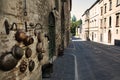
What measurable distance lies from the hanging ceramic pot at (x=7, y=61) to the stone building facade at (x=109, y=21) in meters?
27.3

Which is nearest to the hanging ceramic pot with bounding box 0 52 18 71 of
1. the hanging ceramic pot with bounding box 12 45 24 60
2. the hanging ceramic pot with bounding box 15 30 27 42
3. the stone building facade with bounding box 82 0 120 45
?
the hanging ceramic pot with bounding box 12 45 24 60

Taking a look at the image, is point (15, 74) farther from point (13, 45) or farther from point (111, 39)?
point (111, 39)

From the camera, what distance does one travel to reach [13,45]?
4.77 metres

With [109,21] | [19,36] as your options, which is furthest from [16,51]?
[109,21]

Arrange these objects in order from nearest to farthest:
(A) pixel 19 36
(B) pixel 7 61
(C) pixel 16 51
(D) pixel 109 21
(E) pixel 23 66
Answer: (B) pixel 7 61, (C) pixel 16 51, (A) pixel 19 36, (E) pixel 23 66, (D) pixel 109 21

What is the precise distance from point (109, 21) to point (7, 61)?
32.6m

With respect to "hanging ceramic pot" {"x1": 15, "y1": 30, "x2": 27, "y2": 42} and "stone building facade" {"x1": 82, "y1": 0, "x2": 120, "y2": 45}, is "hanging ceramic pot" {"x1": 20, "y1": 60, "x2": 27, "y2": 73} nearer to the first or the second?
"hanging ceramic pot" {"x1": 15, "y1": 30, "x2": 27, "y2": 42}

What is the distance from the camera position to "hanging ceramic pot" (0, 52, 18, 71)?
416 centimetres

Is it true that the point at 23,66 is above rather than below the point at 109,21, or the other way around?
below

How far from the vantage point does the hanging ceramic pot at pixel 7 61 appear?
13.7ft

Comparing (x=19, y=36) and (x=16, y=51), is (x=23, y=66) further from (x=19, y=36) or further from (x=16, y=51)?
(x=19, y=36)

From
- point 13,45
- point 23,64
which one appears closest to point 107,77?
point 23,64

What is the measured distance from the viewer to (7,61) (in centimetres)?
425

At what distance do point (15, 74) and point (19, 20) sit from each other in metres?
1.45
